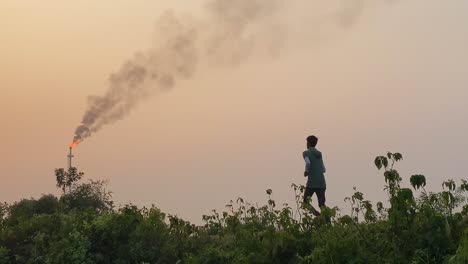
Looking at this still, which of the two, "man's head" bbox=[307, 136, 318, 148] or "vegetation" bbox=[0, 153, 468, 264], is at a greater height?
"man's head" bbox=[307, 136, 318, 148]

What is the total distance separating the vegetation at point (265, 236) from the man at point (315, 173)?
2072 millimetres

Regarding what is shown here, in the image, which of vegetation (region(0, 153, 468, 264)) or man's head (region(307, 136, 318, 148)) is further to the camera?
man's head (region(307, 136, 318, 148))

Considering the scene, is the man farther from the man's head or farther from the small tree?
the small tree

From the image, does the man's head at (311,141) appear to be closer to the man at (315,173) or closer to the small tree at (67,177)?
the man at (315,173)

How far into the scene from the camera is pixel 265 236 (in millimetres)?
10781

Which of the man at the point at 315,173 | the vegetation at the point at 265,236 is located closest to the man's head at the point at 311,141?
the man at the point at 315,173

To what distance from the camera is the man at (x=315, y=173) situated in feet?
56.6

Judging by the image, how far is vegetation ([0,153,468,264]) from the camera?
939 cm

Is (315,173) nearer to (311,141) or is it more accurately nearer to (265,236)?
(311,141)

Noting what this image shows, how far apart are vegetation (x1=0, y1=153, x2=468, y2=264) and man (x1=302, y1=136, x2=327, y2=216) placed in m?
2.07

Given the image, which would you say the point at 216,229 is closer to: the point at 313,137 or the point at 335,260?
the point at 313,137

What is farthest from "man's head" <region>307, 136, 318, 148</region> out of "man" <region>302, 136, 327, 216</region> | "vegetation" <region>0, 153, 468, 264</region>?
"vegetation" <region>0, 153, 468, 264</region>

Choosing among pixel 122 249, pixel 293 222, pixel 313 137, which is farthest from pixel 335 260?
pixel 313 137

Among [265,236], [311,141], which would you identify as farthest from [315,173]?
[265,236]
